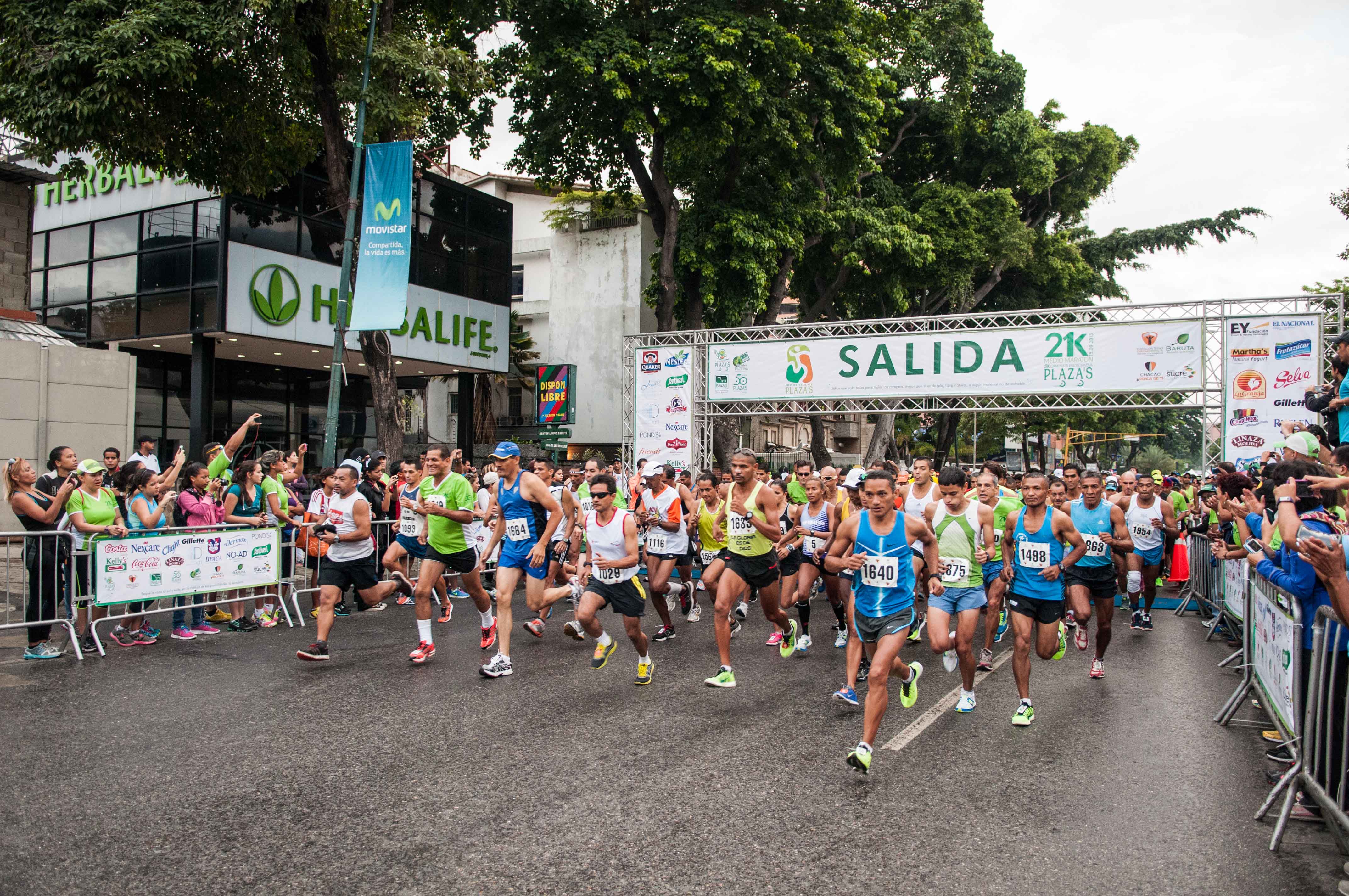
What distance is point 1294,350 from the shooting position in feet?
56.4

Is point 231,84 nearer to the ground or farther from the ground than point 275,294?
farther from the ground

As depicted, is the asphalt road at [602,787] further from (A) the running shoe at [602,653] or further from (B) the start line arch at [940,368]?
(B) the start line arch at [940,368]

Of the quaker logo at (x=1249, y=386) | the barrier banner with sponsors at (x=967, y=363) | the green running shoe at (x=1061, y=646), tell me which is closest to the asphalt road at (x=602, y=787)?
the green running shoe at (x=1061, y=646)

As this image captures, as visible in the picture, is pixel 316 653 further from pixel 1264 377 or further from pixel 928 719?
pixel 1264 377

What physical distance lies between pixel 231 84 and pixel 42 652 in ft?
35.4

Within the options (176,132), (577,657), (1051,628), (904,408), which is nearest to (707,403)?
(904,408)

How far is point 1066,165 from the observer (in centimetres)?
3170

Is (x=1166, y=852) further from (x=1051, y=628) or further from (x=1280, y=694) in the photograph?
(x=1051, y=628)

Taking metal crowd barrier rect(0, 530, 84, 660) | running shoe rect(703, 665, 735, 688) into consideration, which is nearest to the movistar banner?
metal crowd barrier rect(0, 530, 84, 660)

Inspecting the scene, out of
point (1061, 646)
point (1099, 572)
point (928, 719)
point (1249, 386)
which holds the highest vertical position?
point (1249, 386)

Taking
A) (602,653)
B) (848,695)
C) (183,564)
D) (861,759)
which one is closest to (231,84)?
(183,564)

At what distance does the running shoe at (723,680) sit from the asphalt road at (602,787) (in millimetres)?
114

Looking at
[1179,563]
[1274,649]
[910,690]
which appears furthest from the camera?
[1179,563]

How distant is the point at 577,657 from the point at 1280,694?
19.2 feet
